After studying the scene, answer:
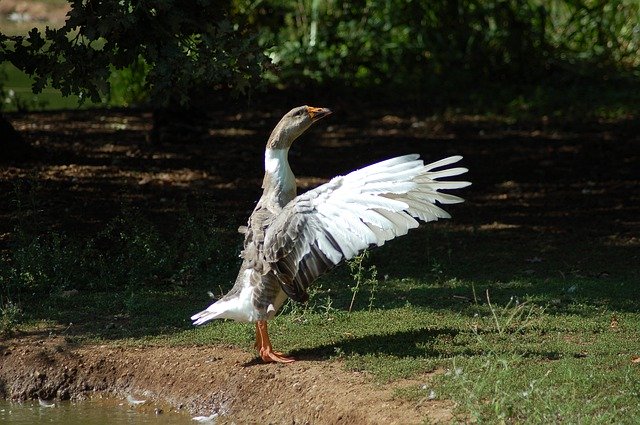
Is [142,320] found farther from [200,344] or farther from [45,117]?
[45,117]

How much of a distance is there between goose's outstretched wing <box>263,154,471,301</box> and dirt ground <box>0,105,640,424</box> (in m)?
0.69

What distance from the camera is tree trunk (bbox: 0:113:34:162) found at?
1062 cm

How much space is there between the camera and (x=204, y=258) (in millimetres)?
8562

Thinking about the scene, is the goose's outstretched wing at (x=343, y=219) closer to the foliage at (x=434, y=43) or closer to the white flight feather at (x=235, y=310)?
the white flight feather at (x=235, y=310)

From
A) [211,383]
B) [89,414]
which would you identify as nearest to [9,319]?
[89,414]

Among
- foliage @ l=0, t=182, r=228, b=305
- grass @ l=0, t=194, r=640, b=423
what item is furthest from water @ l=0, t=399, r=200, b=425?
foliage @ l=0, t=182, r=228, b=305

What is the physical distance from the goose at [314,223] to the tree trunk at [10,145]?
16.4ft

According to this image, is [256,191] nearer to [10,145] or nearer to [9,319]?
[10,145]

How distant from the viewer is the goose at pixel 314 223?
18.9 ft

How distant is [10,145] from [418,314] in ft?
17.7

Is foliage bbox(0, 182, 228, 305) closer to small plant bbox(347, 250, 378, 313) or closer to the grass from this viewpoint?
the grass

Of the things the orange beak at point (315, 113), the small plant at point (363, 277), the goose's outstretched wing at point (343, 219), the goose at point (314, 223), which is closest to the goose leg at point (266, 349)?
the goose at point (314, 223)

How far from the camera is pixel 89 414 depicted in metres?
6.41

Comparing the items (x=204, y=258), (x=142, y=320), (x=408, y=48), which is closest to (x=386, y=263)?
(x=204, y=258)
